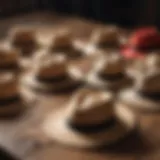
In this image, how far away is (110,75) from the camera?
101 cm

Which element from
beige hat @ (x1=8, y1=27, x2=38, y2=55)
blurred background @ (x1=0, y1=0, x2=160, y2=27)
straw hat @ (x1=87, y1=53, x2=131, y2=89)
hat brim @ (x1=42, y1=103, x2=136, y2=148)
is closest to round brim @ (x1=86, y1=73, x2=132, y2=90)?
straw hat @ (x1=87, y1=53, x2=131, y2=89)

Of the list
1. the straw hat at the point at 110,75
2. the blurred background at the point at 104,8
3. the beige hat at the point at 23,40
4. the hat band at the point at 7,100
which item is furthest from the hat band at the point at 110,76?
the blurred background at the point at 104,8

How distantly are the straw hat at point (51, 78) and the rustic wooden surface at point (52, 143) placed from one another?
46 mm

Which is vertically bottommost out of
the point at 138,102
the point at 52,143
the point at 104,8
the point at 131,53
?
the point at 52,143

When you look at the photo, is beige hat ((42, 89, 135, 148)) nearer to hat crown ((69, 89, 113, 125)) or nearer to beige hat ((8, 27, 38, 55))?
hat crown ((69, 89, 113, 125))

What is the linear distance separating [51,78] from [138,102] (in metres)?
0.23

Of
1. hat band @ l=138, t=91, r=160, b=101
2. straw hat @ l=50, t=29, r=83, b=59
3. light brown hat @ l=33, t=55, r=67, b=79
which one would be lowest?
hat band @ l=138, t=91, r=160, b=101

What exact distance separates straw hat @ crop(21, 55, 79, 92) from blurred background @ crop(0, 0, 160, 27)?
96 centimetres

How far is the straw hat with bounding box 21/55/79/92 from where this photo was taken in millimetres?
1000

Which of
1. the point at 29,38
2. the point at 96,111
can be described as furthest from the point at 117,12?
the point at 96,111

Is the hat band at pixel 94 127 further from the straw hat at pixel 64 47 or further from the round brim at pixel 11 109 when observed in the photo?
the straw hat at pixel 64 47

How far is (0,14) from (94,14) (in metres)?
0.49

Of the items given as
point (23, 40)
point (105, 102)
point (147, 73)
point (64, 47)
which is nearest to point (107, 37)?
point (64, 47)

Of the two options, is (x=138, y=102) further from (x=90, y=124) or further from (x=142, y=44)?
(x=142, y=44)
